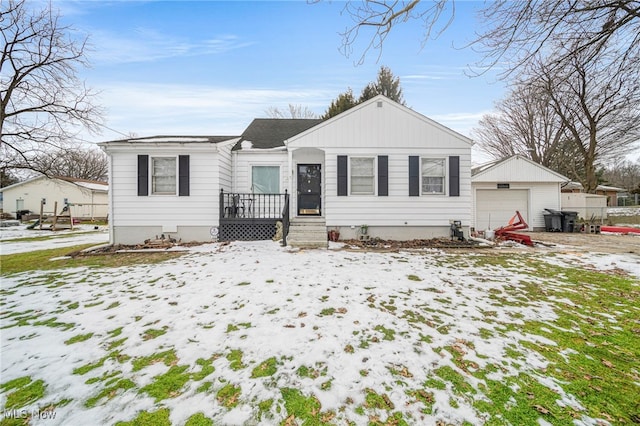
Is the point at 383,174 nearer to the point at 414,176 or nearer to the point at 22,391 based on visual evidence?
the point at 414,176

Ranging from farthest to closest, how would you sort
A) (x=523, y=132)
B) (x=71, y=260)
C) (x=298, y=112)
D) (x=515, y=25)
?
(x=298, y=112) < (x=523, y=132) < (x=71, y=260) < (x=515, y=25)

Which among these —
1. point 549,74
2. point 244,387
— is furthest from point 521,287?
point 244,387

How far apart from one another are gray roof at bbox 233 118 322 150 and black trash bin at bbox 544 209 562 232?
1379 centimetres

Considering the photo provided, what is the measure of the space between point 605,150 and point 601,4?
23591 millimetres

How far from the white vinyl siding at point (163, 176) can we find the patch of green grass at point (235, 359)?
8.09m

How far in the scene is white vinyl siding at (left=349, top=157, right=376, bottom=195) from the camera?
31.2ft

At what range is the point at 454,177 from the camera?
31.0 feet

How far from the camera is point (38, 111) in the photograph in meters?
9.86

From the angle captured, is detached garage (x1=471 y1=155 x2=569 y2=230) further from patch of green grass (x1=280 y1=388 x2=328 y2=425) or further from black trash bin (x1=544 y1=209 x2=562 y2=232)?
patch of green grass (x1=280 y1=388 x2=328 y2=425)

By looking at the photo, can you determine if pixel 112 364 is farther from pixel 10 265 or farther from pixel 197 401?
pixel 10 265

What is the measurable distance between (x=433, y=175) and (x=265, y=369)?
914 centimetres

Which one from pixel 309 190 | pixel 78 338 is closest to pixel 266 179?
pixel 309 190

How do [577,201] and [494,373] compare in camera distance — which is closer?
[494,373]

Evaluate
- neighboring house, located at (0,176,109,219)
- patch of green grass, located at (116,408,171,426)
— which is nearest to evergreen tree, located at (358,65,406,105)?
patch of green grass, located at (116,408,171,426)
